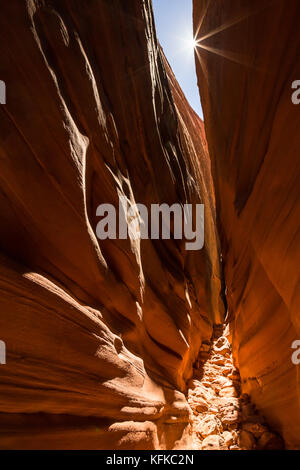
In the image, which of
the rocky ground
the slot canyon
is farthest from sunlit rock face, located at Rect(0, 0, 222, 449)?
the rocky ground

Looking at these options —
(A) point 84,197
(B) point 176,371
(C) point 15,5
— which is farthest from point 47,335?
(B) point 176,371

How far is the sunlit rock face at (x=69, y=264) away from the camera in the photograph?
200 cm

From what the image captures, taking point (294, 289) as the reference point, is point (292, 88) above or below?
above

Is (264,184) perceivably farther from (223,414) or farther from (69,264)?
(223,414)

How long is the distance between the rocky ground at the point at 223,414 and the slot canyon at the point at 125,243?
3 cm

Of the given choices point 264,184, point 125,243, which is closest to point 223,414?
point 125,243

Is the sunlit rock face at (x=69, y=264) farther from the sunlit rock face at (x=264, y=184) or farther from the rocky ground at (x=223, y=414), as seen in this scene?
the sunlit rock face at (x=264, y=184)

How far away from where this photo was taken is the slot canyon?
6.91 feet

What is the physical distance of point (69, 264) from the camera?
2533 mm

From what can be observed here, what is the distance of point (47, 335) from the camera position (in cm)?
209

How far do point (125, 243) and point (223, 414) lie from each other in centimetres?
351
